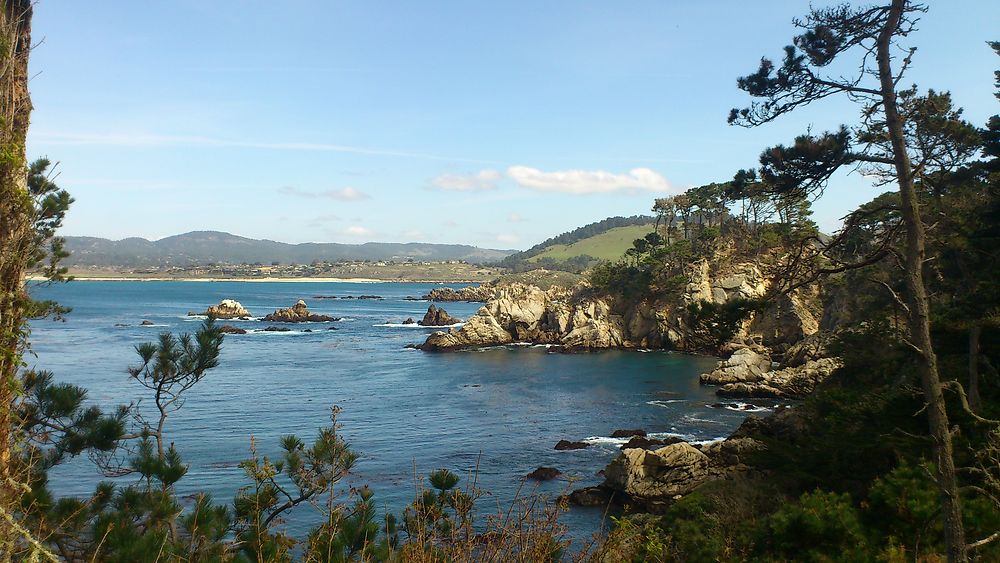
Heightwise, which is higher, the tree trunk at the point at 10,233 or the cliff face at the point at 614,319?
the tree trunk at the point at 10,233

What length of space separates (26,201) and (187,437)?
30248 mm

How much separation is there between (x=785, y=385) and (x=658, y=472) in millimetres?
23633

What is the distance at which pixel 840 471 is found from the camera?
14539 mm

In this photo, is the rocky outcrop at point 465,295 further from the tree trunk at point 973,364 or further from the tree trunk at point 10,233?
the tree trunk at point 10,233

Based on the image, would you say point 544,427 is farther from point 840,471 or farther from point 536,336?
point 536,336

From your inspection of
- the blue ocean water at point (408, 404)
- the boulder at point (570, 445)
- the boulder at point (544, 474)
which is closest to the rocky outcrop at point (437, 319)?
the blue ocean water at point (408, 404)

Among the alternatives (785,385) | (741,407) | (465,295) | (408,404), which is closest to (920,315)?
(741,407)

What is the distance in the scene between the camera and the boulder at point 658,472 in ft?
78.4

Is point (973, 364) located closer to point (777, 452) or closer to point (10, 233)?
point (777, 452)

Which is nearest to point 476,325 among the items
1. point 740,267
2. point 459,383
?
point 459,383

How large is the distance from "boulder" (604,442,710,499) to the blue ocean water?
1598 mm

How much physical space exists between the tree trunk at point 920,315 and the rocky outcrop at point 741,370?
42819 millimetres

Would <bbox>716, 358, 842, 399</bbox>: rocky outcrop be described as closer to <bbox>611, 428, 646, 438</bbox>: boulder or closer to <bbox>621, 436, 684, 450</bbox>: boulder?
<bbox>611, 428, 646, 438</bbox>: boulder

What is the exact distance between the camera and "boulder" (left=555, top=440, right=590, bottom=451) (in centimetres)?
3228
